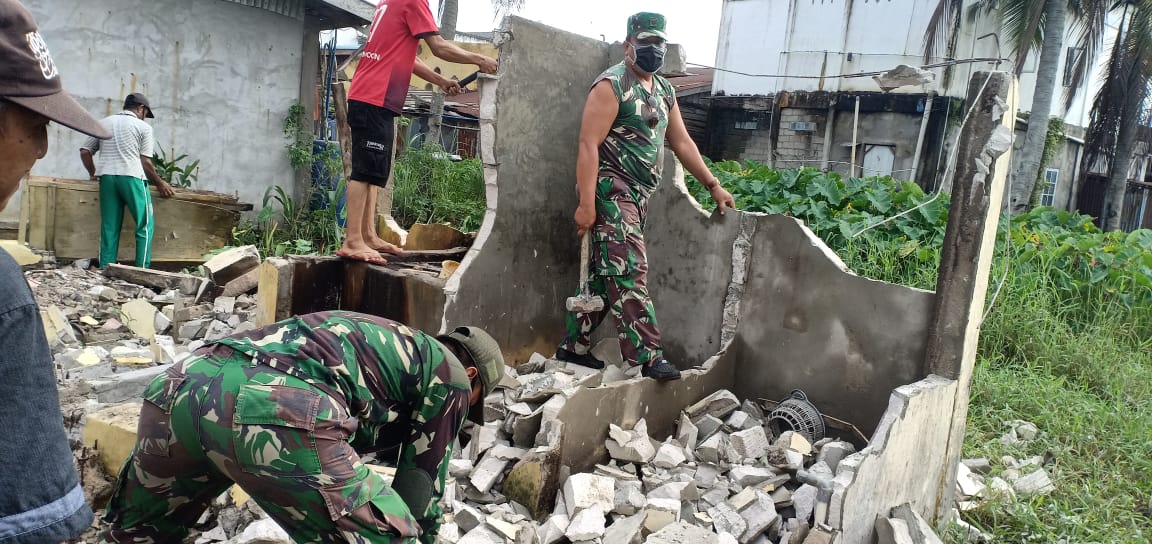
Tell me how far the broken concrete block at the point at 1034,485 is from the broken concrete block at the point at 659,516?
1988 millimetres

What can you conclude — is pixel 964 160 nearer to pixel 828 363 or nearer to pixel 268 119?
pixel 828 363

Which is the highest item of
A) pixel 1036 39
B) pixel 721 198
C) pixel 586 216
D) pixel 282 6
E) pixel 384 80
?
pixel 1036 39

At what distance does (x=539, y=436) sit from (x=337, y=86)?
14.2ft

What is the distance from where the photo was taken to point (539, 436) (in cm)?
367

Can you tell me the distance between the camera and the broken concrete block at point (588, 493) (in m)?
3.44

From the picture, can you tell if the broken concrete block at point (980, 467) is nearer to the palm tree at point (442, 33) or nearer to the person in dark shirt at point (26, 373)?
the person in dark shirt at point (26, 373)

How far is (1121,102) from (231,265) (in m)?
16.5

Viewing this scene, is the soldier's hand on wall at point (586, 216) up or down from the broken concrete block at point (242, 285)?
up

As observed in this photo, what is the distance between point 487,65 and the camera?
15.1ft

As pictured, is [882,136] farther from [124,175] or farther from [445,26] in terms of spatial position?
[124,175]

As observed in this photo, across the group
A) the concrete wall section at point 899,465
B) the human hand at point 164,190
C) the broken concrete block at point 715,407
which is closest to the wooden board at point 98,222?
the human hand at point 164,190

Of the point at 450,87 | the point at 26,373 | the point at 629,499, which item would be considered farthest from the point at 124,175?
the point at 26,373

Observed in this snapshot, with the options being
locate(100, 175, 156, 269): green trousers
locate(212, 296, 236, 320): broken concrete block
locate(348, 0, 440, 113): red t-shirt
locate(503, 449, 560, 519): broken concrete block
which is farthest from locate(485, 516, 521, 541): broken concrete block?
locate(100, 175, 156, 269): green trousers

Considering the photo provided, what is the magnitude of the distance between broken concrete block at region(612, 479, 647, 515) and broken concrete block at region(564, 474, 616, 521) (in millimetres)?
34
